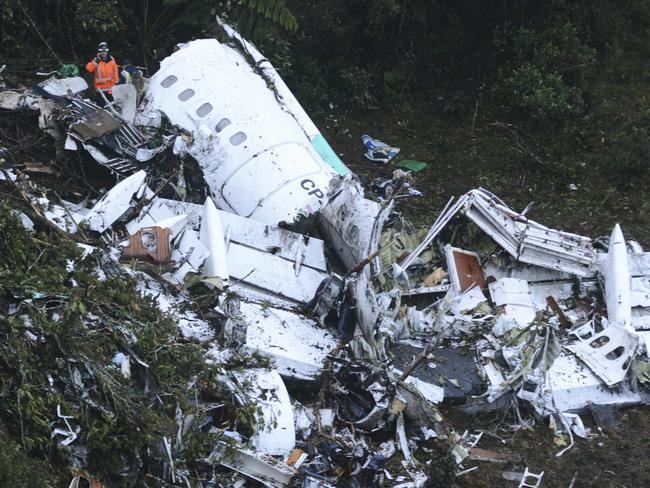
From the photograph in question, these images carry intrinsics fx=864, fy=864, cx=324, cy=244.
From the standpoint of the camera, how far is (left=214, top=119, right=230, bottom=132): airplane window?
12948 millimetres

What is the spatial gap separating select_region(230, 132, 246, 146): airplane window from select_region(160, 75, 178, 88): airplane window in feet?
5.32

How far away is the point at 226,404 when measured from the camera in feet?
29.9

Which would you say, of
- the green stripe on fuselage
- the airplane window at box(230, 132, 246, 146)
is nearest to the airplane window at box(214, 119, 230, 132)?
the airplane window at box(230, 132, 246, 146)

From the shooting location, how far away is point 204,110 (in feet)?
43.3

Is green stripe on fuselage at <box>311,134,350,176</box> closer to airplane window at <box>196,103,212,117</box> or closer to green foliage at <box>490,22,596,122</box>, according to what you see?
airplane window at <box>196,103,212,117</box>

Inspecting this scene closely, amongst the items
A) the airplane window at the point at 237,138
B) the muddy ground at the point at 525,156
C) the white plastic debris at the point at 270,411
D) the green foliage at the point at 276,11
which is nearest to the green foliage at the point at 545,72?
the muddy ground at the point at 525,156

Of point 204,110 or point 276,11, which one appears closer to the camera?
point 204,110

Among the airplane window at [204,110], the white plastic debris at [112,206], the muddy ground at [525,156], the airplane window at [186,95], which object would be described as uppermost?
the airplane window at [186,95]

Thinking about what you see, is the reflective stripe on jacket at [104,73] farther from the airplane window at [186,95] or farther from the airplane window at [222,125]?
the airplane window at [222,125]

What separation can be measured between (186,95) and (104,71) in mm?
1574

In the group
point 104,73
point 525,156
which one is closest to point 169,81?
point 104,73

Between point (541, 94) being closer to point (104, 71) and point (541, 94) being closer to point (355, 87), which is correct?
point (355, 87)

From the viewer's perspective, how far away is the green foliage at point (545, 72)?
16.4 metres

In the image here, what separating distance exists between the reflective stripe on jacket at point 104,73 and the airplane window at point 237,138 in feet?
8.58
